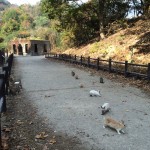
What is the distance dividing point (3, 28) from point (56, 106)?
88304 millimetres

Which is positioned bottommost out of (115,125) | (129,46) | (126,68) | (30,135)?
(30,135)

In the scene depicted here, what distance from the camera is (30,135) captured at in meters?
7.33

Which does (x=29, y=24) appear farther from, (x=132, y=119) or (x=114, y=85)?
(x=132, y=119)

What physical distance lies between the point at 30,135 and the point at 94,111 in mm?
2865

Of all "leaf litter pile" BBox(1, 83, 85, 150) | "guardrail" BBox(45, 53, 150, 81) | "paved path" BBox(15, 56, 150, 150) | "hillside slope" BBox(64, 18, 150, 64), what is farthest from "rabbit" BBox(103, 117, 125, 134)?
"hillside slope" BBox(64, 18, 150, 64)

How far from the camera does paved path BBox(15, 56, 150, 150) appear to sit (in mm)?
6913

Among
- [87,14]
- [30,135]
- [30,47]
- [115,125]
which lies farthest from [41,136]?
[30,47]

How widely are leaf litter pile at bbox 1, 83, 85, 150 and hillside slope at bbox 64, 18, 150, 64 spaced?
14.1 meters

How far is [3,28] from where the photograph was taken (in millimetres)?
94375

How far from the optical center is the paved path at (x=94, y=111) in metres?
6.91

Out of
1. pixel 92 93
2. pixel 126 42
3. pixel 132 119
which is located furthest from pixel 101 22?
pixel 132 119

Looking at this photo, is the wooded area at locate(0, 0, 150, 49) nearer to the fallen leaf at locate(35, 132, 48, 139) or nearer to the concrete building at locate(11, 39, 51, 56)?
the concrete building at locate(11, 39, 51, 56)

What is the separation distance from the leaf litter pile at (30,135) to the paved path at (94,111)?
0.26m

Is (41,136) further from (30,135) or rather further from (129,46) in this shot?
(129,46)
